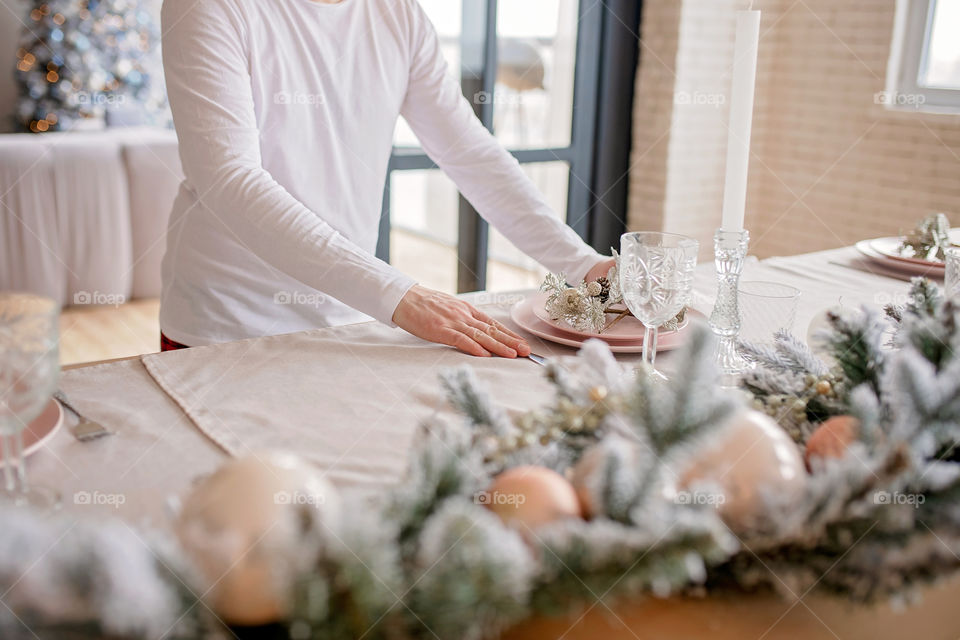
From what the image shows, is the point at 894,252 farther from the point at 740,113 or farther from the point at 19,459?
the point at 19,459

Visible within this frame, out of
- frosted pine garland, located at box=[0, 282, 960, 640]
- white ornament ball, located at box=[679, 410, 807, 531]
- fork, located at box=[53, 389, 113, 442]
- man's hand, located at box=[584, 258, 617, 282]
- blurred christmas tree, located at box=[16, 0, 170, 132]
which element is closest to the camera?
frosted pine garland, located at box=[0, 282, 960, 640]

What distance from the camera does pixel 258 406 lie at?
98cm

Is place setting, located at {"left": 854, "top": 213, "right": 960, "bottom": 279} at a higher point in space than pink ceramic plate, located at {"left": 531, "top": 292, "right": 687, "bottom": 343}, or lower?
higher

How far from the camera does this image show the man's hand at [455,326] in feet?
3.86

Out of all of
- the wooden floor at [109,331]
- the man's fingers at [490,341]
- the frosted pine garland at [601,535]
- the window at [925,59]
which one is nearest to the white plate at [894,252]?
the man's fingers at [490,341]

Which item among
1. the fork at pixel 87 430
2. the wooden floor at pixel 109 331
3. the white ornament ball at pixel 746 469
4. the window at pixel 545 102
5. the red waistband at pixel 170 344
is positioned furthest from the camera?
the wooden floor at pixel 109 331

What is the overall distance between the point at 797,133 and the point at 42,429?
3852 mm

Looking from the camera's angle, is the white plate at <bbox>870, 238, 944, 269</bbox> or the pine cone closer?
the pine cone

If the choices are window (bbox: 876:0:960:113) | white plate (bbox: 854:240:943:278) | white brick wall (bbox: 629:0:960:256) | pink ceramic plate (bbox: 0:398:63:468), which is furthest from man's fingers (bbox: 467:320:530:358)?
window (bbox: 876:0:960:113)

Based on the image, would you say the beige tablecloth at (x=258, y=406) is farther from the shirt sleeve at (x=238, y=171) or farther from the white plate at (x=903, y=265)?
the white plate at (x=903, y=265)

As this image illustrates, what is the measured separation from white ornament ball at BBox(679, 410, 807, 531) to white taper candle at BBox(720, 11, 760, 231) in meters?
0.46

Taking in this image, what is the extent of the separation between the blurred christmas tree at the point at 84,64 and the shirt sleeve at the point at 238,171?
3.63 metres

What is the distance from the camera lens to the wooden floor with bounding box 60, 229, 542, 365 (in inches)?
138

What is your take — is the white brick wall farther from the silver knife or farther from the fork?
the fork
